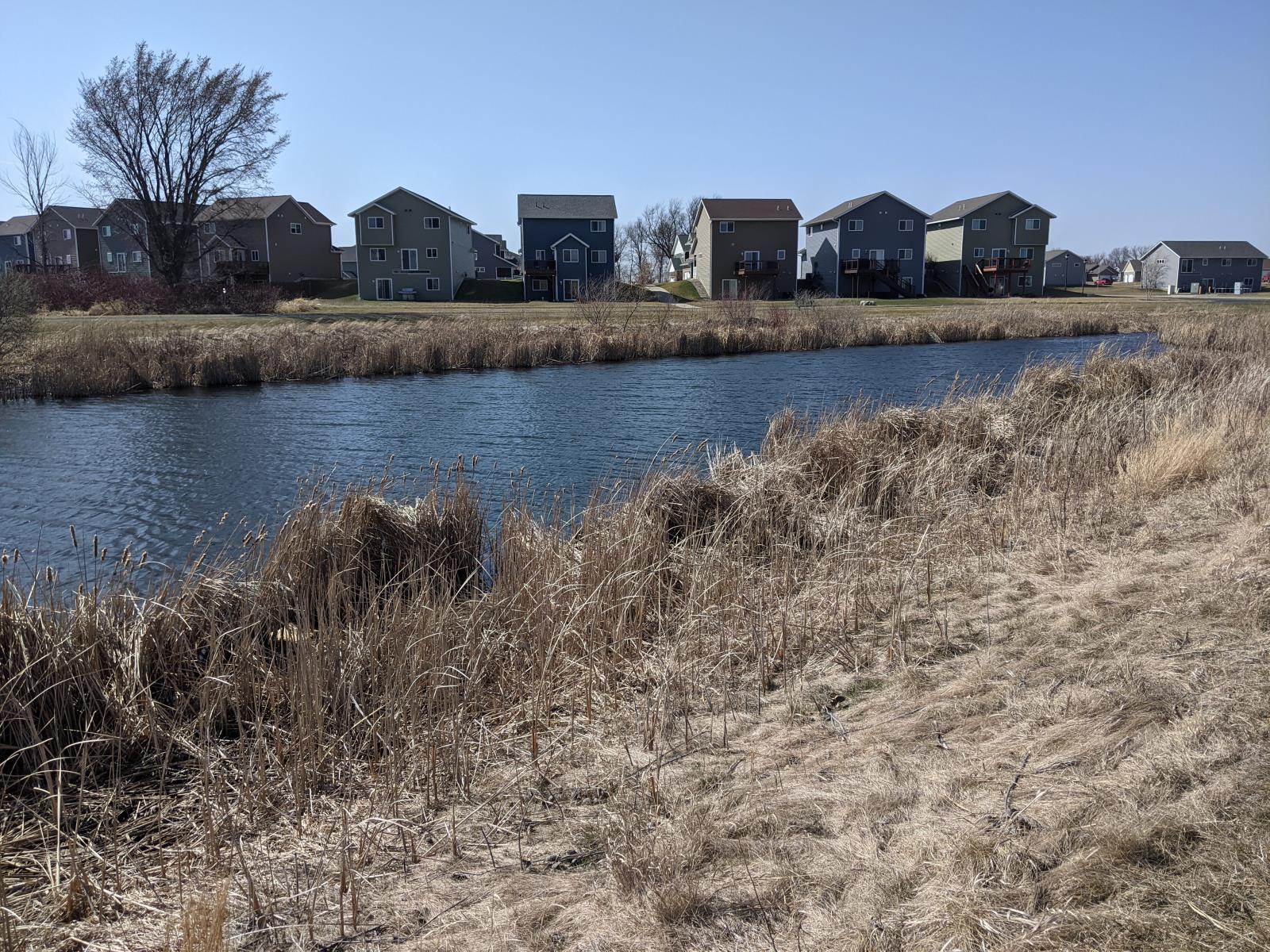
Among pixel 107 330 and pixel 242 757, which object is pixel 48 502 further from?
pixel 107 330

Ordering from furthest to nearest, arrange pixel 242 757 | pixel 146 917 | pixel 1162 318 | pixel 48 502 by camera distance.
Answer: pixel 1162 318 < pixel 48 502 < pixel 242 757 < pixel 146 917

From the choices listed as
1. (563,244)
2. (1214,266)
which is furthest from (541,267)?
(1214,266)

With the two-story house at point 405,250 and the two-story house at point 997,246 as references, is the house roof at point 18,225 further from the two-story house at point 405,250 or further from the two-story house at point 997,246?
the two-story house at point 997,246

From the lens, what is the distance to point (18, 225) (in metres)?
87.8

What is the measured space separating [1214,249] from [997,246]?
38.0 metres

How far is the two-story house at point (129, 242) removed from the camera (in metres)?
57.2

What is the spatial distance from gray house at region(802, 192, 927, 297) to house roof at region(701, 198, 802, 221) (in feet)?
12.0

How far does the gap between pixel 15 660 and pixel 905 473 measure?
27.8ft

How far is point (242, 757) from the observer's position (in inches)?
192

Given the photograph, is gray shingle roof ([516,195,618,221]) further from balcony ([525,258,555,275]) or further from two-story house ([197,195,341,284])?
two-story house ([197,195,341,284])

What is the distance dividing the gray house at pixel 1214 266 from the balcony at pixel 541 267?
68.4 meters

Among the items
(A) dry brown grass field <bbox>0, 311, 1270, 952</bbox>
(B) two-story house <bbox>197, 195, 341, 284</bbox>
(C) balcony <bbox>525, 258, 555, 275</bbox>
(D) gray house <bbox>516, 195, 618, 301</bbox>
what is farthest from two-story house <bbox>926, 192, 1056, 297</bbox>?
(A) dry brown grass field <bbox>0, 311, 1270, 952</bbox>

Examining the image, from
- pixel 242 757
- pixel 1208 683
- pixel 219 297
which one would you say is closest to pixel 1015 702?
pixel 1208 683

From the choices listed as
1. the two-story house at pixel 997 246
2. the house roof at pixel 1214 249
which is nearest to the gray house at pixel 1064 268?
the house roof at pixel 1214 249
